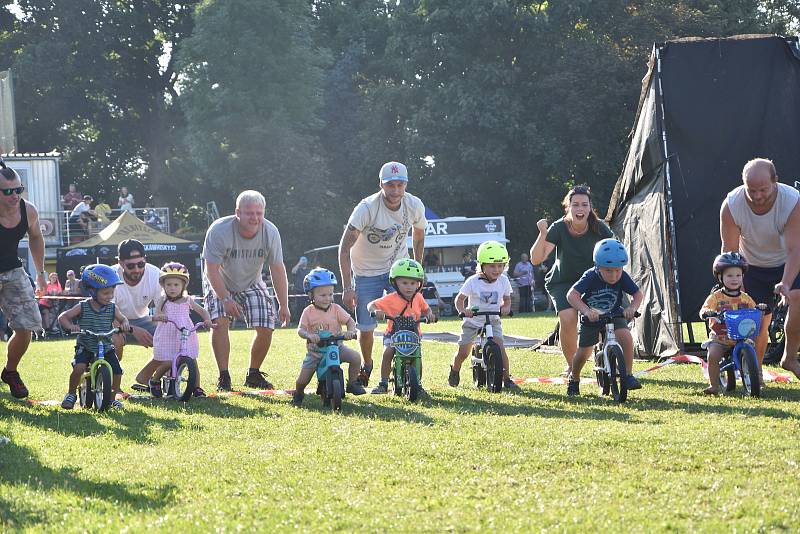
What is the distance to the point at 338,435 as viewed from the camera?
7.80m

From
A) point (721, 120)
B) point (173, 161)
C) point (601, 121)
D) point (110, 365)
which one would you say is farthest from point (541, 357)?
point (173, 161)

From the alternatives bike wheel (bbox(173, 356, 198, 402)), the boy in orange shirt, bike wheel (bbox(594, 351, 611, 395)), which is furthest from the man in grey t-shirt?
bike wheel (bbox(594, 351, 611, 395))

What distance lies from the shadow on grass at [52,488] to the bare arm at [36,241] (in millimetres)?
3510

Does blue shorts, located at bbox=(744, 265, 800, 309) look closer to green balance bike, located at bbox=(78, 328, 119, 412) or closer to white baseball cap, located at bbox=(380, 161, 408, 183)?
white baseball cap, located at bbox=(380, 161, 408, 183)

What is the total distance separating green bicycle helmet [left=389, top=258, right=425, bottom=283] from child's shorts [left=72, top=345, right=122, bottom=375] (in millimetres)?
2504

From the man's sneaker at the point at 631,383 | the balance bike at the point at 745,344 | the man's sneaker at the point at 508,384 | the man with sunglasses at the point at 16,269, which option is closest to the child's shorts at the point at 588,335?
the man's sneaker at the point at 631,383

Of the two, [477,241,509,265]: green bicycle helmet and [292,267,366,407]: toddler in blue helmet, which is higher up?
[477,241,509,265]: green bicycle helmet

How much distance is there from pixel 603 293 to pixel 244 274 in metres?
3.64

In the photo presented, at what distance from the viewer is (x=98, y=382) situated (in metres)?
9.68

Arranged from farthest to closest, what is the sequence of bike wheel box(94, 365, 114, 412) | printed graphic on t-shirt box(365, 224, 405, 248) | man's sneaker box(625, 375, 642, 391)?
printed graphic on t-shirt box(365, 224, 405, 248)
bike wheel box(94, 365, 114, 412)
man's sneaker box(625, 375, 642, 391)

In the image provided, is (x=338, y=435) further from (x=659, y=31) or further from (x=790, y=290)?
(x=659, y=31)

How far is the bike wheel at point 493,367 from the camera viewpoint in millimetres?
10430

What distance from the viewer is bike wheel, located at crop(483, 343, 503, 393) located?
1043cm

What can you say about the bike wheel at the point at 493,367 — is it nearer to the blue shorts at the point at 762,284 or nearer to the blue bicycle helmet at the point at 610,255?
the blue bicycle helmet at the point at 610,255
